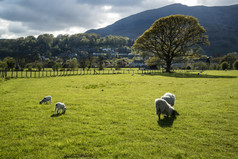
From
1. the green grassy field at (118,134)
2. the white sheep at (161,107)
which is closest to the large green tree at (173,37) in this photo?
the green grassy field at (118,134)

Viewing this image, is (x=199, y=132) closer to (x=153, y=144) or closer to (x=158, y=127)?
(x=158, y=127)

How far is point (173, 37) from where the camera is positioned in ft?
178

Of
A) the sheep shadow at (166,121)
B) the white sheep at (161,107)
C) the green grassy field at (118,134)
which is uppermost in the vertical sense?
the white sheep at (161,107)

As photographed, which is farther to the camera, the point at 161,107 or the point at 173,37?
the point at 173,37

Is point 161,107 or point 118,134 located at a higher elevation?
point 161,107

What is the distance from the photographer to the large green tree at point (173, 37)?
1966 inches

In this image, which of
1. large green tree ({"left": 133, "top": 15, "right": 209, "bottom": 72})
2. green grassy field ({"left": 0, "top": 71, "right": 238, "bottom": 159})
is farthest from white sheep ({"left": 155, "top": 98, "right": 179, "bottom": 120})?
large green tree ({"left": 133, "top": 15, "right": 209, "bottom": 72})

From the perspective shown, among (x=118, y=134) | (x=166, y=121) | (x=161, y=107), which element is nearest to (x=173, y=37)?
(x=161, y=107)

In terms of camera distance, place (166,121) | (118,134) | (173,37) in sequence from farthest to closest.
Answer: (173,37), (166,121), (118,134)

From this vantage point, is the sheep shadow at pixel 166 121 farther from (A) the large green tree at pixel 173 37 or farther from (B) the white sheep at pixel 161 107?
(A) the large green tree at pixel 173 37

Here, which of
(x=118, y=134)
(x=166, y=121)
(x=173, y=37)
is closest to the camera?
(x=118, y=134)

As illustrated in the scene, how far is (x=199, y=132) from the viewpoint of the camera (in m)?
7.31

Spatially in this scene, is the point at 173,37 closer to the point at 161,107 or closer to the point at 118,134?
the point at 161,107

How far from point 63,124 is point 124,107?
17.2 feet
